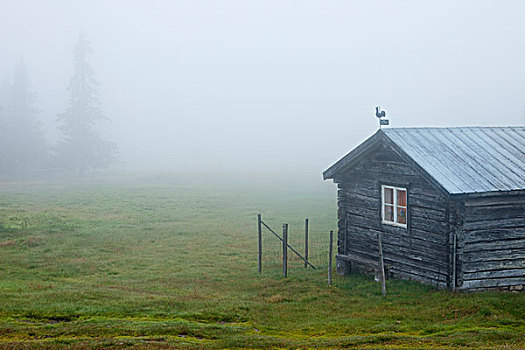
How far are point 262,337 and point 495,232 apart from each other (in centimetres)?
767

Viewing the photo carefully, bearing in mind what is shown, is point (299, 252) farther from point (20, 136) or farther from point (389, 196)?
point (20, 136)

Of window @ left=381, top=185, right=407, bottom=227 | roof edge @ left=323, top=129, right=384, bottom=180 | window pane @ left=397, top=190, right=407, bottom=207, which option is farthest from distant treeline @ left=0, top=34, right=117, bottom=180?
window pane @ left=397, top=190, right=407, bottom=207

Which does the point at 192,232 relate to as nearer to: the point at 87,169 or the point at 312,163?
the point at 87,169

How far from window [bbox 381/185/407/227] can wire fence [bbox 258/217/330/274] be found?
10.6ft

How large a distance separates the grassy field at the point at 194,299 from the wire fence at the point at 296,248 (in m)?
0.40

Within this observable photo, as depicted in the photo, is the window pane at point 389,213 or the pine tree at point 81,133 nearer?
the window pane at point 389,213

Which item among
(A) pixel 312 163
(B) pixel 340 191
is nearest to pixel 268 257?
(B) pixel 340 191

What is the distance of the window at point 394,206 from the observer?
1830 centimetres

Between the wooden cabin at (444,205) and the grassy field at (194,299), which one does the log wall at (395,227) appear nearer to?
the wooden cabin at (444,205)

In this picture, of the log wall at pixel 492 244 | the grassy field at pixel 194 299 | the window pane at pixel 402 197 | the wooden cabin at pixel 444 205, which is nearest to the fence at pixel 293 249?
the grassy field at pixel 194 299

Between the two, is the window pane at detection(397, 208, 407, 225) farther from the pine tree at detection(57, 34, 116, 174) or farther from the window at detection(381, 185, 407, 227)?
the pine tree at detection(57, 34, 116, 174)

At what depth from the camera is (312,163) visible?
10094 cm

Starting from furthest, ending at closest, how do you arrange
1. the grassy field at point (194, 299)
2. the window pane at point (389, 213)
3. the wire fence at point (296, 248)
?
1. the wire fence at point (296, 248)
2. the window pane at point (389, 213)
3. the grassy field at point (194, 299)

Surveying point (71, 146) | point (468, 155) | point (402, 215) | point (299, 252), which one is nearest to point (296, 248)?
point (299, 252)
